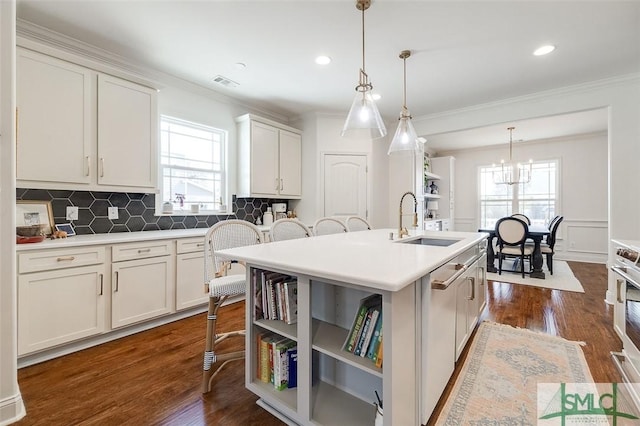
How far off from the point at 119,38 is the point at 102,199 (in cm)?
150

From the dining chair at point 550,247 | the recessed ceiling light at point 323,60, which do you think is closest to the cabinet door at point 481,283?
the recessed ceiling light at point 323,60

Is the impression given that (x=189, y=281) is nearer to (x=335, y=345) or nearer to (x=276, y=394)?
(x=276, y=394)

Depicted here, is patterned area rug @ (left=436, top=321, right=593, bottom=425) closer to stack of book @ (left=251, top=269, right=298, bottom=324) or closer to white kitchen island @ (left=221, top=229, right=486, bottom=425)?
white kitchen island @ (left=221, top=229, right=486, bottom=425)

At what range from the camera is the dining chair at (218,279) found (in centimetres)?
179

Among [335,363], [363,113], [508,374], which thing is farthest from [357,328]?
[363,113]

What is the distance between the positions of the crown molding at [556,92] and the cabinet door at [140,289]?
4365mm

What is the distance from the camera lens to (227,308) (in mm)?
3248

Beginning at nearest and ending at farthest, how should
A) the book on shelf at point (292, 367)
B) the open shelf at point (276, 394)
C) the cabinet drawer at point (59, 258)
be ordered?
the open shelf at point (276, 394), the book on shelf at point (292, 367), the cabinet drawer at point (59, 258)

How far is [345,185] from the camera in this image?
4.57 meters

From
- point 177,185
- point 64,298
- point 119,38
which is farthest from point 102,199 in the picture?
point 119,38

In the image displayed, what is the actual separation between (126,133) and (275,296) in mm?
2305

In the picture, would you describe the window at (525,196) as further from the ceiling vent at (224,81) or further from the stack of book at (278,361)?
the stack of book at (278,361)

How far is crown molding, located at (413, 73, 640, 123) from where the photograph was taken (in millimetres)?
3229

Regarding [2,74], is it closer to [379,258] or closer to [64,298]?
[64,298]
